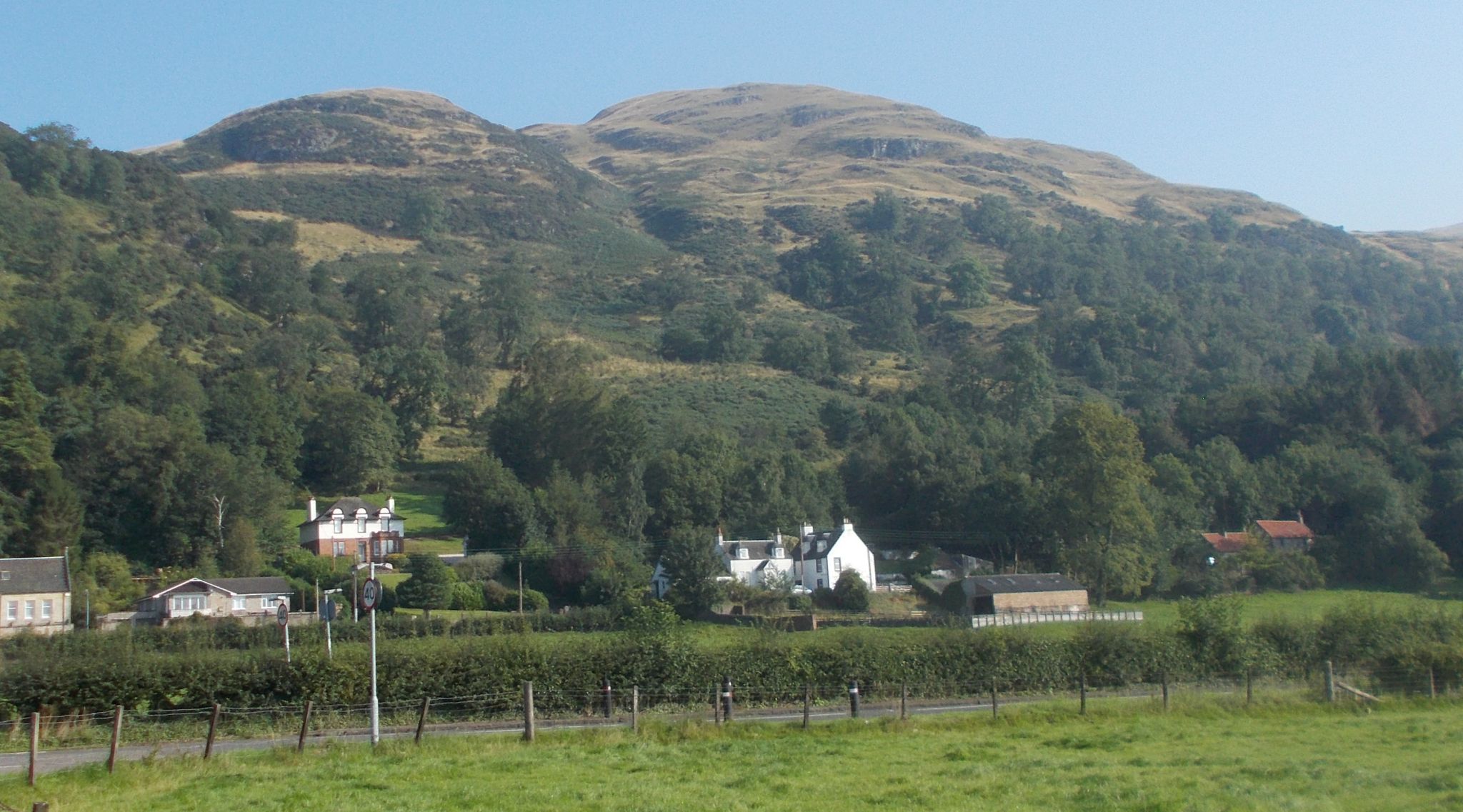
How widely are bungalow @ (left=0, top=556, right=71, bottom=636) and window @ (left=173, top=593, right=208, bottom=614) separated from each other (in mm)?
4458

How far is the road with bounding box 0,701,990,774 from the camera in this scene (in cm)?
2036

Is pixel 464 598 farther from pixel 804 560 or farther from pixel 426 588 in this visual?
pixel 804 560

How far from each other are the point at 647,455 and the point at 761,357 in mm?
47162

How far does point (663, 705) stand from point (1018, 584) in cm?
3991

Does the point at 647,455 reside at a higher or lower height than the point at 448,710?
higher

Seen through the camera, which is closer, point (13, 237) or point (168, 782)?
point (168, 782)

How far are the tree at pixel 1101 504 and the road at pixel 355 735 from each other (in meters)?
38.5

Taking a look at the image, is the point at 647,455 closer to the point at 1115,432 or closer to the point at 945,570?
the point at 945,570

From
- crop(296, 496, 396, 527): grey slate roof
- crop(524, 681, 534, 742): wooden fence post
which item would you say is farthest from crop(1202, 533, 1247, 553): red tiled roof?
crop(524, 681, 534, 742): wooden fence post

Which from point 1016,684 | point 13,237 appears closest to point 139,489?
point 13,237

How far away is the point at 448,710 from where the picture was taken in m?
27.8

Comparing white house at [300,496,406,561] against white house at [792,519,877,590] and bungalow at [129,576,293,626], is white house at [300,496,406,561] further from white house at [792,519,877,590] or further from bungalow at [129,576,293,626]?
white house at [792,519,877,590]

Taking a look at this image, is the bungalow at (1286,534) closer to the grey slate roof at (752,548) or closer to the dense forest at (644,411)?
the dense forest at (644,411)

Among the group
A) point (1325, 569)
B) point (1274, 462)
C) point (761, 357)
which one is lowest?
point (1325, 569)
